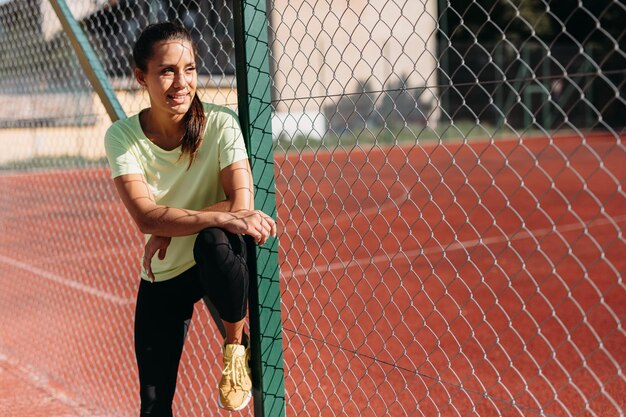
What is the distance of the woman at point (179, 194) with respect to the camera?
223 cm

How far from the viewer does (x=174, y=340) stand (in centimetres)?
255

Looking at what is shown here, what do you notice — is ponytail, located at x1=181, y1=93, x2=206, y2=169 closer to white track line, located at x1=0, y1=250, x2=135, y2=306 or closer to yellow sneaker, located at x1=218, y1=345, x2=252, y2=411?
yellow sneaker, located at x1=218, y1=345, x2=252, y2=411

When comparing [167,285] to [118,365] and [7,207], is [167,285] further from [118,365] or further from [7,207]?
[7,207]

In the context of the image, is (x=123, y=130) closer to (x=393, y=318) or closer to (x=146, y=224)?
(x=146, y=224)

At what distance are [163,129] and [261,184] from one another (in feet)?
1.22

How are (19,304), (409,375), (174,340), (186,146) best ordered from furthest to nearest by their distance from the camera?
(19,304)
(409,375)
(174,340)
(186,146)

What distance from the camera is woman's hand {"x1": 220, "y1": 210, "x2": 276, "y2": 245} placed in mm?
2180

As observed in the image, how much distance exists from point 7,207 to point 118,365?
603 cm

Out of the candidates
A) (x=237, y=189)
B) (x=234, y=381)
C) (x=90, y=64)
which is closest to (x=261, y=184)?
(x=237, y=189)

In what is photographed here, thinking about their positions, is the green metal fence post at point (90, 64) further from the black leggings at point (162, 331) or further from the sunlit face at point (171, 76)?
the black leggings at point (162, 331)

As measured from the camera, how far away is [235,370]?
238 cm

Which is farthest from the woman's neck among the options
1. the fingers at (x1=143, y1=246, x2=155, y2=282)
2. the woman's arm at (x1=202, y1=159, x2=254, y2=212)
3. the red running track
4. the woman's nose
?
the red running track

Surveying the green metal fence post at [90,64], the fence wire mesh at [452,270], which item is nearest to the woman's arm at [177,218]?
the fence wire mesh at [452,270]

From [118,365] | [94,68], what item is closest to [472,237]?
[118,365]
